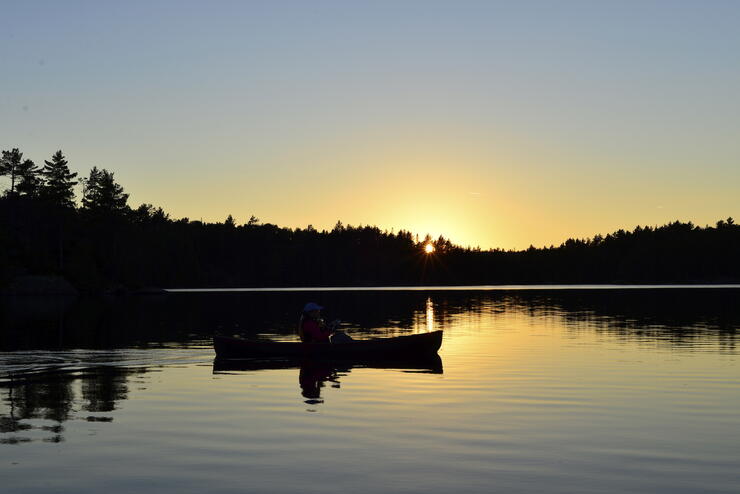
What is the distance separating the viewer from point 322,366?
37.9 m

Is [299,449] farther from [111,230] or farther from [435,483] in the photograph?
[111,230]

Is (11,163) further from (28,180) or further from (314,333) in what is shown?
(314,333)

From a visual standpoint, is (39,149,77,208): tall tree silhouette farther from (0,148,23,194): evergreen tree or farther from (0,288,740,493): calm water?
(0,288,740,493): calm water

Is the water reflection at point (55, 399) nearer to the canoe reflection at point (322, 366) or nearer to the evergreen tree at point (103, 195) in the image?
the canoe reflection at point (322, 366)

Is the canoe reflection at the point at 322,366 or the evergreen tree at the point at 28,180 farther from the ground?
the evergreen tree at the point at 28,180

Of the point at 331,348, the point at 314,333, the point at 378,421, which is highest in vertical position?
the point at 314,333

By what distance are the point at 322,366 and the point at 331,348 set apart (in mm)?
1742

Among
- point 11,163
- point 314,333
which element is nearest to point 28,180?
point 11,163

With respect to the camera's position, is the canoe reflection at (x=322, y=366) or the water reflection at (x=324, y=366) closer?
the water reflection at (x=324, y=366)

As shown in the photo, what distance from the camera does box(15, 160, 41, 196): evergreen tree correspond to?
156875mm

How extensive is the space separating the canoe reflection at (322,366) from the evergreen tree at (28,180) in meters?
131

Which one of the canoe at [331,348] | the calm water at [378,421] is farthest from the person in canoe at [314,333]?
the calm water at [378,421]

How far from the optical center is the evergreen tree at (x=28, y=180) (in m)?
157

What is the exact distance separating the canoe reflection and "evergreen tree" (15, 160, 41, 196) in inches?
5162
